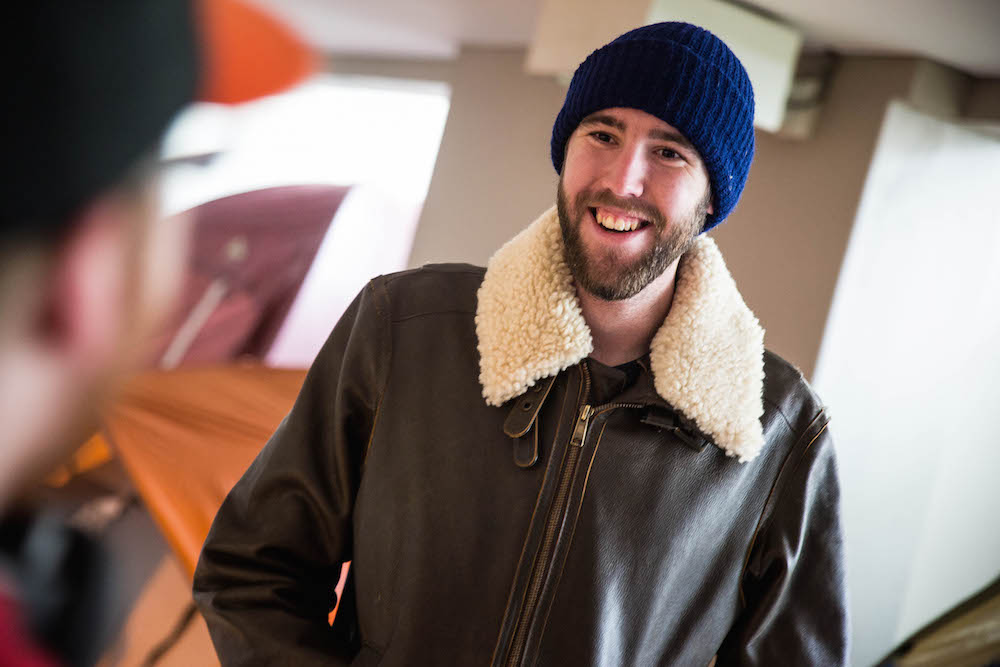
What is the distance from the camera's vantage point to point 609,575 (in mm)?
1110

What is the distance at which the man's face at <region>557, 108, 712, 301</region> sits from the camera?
1175 millimetres

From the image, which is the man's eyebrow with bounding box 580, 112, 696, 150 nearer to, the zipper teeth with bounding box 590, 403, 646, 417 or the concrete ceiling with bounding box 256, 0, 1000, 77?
the zipper teeth with bounding box 590, 403, 646, 417

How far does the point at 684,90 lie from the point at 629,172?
0.12 meters

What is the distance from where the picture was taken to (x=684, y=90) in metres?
1.20

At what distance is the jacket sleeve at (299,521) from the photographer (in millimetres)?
1104

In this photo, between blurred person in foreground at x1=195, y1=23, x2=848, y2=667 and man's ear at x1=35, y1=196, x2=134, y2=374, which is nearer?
man's ear at x1=35, y1=196, x2=134, y2=374

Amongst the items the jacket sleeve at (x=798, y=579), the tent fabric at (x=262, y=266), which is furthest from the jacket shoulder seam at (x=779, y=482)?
the tent fabric at (x=262, y=266)

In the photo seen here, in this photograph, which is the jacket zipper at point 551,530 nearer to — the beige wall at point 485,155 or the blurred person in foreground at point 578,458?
the blurred person in foreground at point 578,458

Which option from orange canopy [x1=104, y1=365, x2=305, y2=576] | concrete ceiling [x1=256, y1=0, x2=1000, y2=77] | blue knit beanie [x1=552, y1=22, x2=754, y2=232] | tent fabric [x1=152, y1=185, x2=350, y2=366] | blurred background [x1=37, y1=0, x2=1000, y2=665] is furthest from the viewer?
tent fabric [x1=152, y1=185, x2=350, y2=366]

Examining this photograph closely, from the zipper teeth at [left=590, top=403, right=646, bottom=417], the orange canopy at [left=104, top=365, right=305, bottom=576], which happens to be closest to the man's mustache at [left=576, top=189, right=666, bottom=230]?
the zipper teeth at [left=590, top=403, right=646, bottom=417]

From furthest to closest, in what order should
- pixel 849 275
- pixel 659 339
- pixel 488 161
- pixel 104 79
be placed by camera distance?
pixel 488 161
pixel 849 275
pixel 659 339
pixel 104 79

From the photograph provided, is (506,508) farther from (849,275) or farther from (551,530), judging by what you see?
(849,275)

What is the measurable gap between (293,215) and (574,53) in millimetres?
2092

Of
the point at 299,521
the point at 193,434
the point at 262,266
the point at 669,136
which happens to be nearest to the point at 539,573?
the point at 299,521
